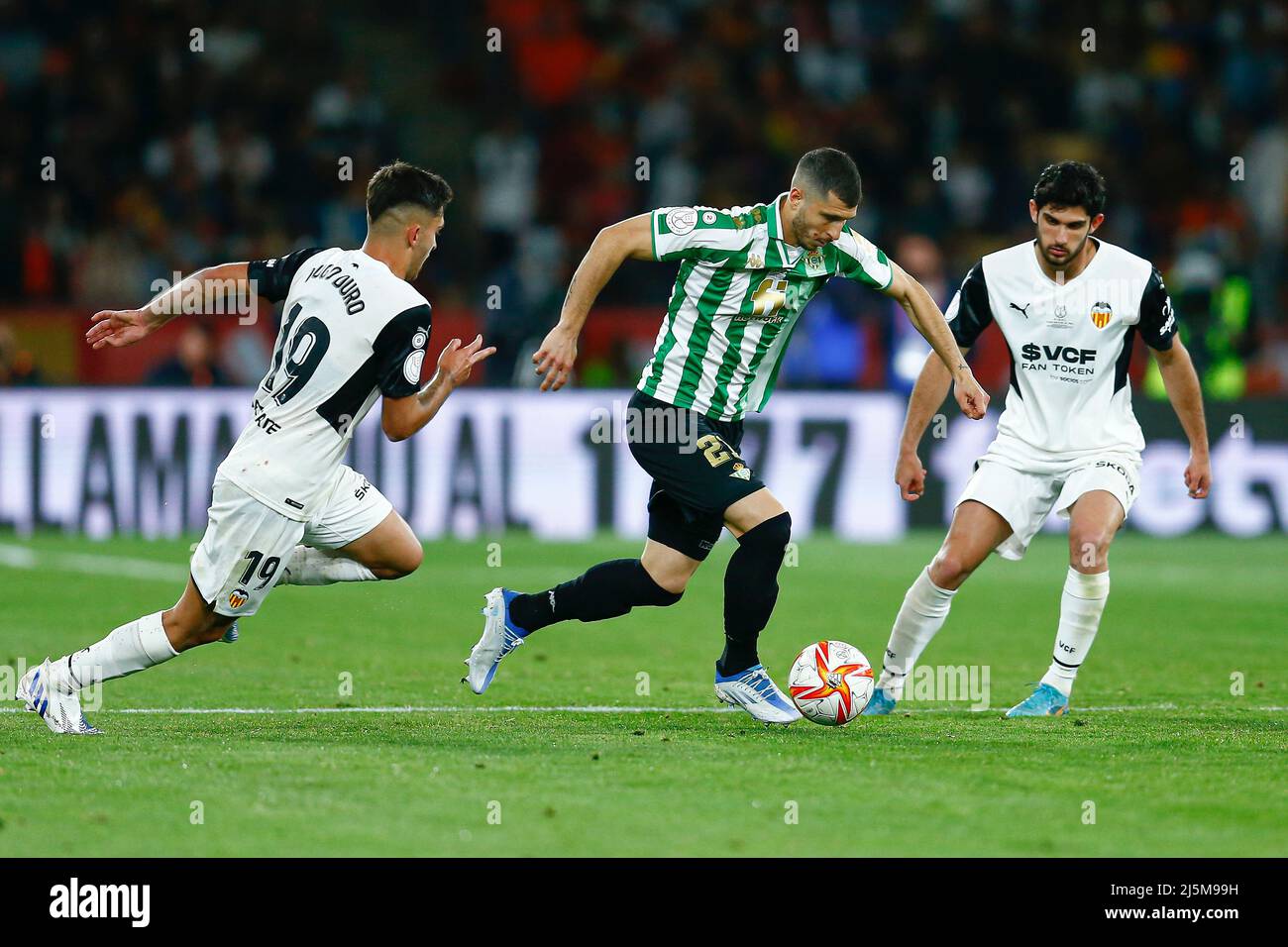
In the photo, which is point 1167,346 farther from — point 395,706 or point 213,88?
point 213,88

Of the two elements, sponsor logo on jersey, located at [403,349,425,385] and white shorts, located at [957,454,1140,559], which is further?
white shorts, located at [957,454,1140,559]

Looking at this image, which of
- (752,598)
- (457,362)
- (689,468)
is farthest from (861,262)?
(457,362)

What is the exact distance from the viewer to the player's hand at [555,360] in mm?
6242

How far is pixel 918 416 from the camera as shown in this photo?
723 cm

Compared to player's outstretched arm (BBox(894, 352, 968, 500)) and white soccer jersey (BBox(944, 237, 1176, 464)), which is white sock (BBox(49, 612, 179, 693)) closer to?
player's outstretched arm (BBox(894, 352, 968, 500))

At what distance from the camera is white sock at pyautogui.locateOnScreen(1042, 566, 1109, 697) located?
7.03m

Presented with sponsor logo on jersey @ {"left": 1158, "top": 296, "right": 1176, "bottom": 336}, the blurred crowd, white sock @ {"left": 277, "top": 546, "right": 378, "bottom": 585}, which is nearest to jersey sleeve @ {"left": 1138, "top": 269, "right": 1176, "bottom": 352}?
sponsor logo on jersey @ {"left": 1158, "top": 296, "right": 1176, "bottom": 336}

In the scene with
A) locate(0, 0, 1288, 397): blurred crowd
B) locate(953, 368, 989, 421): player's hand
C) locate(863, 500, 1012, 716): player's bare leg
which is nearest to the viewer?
locate(953, 368, 989, 421): player's hand

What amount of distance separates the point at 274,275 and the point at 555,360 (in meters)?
1.06

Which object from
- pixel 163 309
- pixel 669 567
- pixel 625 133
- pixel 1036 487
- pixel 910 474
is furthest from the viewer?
pixel 625 133

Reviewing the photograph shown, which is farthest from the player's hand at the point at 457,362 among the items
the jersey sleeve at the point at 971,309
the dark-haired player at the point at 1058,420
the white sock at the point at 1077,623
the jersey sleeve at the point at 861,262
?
the white sock at the point at 1077,623

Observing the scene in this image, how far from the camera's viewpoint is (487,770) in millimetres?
5688

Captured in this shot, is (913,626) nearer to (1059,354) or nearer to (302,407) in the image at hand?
(1059,354)

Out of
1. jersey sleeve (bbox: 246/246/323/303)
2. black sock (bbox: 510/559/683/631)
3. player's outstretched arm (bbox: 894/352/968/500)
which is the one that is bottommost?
black sock (bbox: 510/559/683/631)
